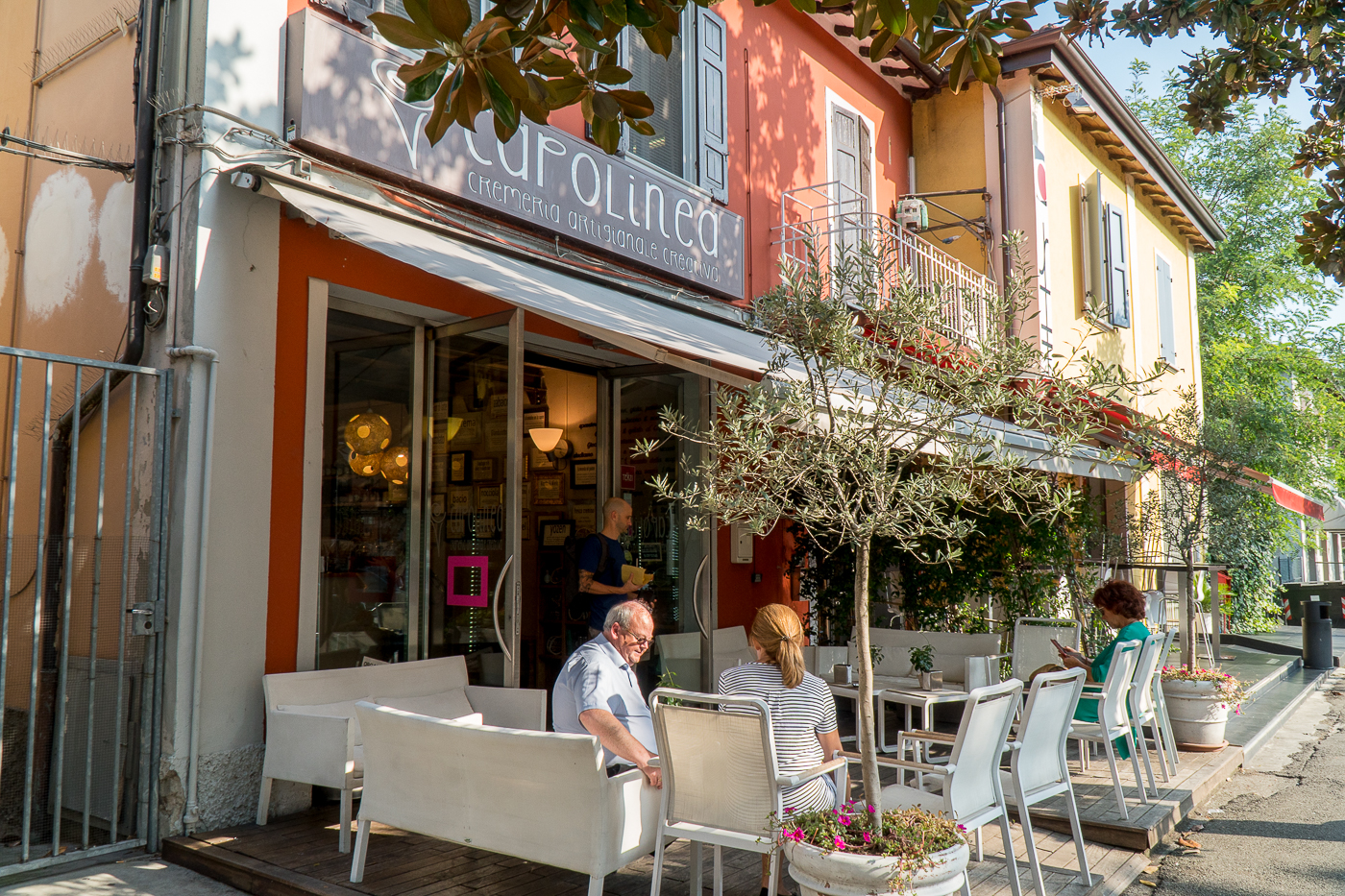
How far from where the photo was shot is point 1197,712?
718 cm

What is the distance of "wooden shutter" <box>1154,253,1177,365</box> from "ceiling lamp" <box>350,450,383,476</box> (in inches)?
585

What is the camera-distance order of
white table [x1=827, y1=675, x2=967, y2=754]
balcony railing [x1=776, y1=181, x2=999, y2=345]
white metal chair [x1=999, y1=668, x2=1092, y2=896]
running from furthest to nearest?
balcony railing [x1=776, y1=181, x2=999, y2=345], white table [x1=827, y1=675, x2=967, y2=754], white metal chair [x1=999, y1=668, x2=1092, y2=896]

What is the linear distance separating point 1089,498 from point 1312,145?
387 centimetres

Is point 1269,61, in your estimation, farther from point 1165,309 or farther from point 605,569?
point 1165,309

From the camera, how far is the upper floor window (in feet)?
26.8

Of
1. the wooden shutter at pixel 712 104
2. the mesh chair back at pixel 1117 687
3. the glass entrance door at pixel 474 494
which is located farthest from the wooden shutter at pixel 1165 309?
the glass entrance door at pixel 474 494

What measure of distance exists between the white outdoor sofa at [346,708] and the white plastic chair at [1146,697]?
3637 mm

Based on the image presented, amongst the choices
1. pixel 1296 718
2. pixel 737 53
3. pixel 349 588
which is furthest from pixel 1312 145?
pixel 349 588

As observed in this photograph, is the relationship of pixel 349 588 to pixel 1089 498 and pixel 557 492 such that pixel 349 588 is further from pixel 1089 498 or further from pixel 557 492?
pixel 1089 498

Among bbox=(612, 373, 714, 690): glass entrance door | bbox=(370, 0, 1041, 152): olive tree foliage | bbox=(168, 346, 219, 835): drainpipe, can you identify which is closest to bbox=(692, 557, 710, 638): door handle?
bbox=(612, 373, 714, 690): glass entrance door

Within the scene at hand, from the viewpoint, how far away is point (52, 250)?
5938mm

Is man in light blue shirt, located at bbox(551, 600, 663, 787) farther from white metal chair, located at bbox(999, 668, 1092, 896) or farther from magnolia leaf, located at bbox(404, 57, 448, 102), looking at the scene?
magnolia leaf, located at bbox(404, 57, 448, 102)

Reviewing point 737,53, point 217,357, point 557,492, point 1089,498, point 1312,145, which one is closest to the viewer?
point 217,357

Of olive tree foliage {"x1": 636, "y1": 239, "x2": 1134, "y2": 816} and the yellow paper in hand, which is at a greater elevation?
olive tree foliage {"x1": 636, "y1": 239, "x2": 1134, "y2": 816}
